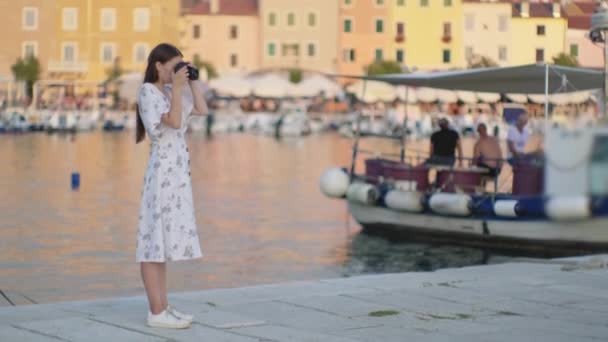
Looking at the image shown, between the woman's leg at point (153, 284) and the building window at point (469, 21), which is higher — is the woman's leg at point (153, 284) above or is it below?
below

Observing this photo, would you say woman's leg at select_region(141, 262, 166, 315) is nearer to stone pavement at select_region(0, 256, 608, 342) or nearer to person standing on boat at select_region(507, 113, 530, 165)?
stone pavement at select_region(0, 256, 608, 342)

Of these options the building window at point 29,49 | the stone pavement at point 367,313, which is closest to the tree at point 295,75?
the building window at point 29,49

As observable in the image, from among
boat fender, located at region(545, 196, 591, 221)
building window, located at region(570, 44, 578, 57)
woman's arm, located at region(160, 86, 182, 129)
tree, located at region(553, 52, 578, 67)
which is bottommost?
boat fender, located at region(545, 196, 591, 221)

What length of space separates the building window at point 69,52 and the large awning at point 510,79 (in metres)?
80.6

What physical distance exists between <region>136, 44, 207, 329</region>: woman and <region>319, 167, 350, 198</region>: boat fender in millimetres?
12602

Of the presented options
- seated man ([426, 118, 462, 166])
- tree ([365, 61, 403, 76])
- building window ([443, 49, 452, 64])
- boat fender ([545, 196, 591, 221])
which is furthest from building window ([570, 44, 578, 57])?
building window ([443, 49, 452, 64])

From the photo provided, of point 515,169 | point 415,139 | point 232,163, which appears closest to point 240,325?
point 515,169

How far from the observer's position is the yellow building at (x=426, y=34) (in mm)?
107812

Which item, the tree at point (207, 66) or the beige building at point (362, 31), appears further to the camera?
the beige building at point (362, 31)

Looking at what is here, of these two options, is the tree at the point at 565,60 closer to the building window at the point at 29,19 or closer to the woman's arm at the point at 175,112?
the woman's arm at the point at 175,112

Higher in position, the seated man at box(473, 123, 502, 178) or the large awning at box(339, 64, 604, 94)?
the large awning at box(339, 64, 604, 94)

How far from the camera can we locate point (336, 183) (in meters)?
19.6

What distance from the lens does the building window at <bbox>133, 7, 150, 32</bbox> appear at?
95062 millimetres

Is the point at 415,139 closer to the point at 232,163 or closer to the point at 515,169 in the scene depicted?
the point at 232,163
